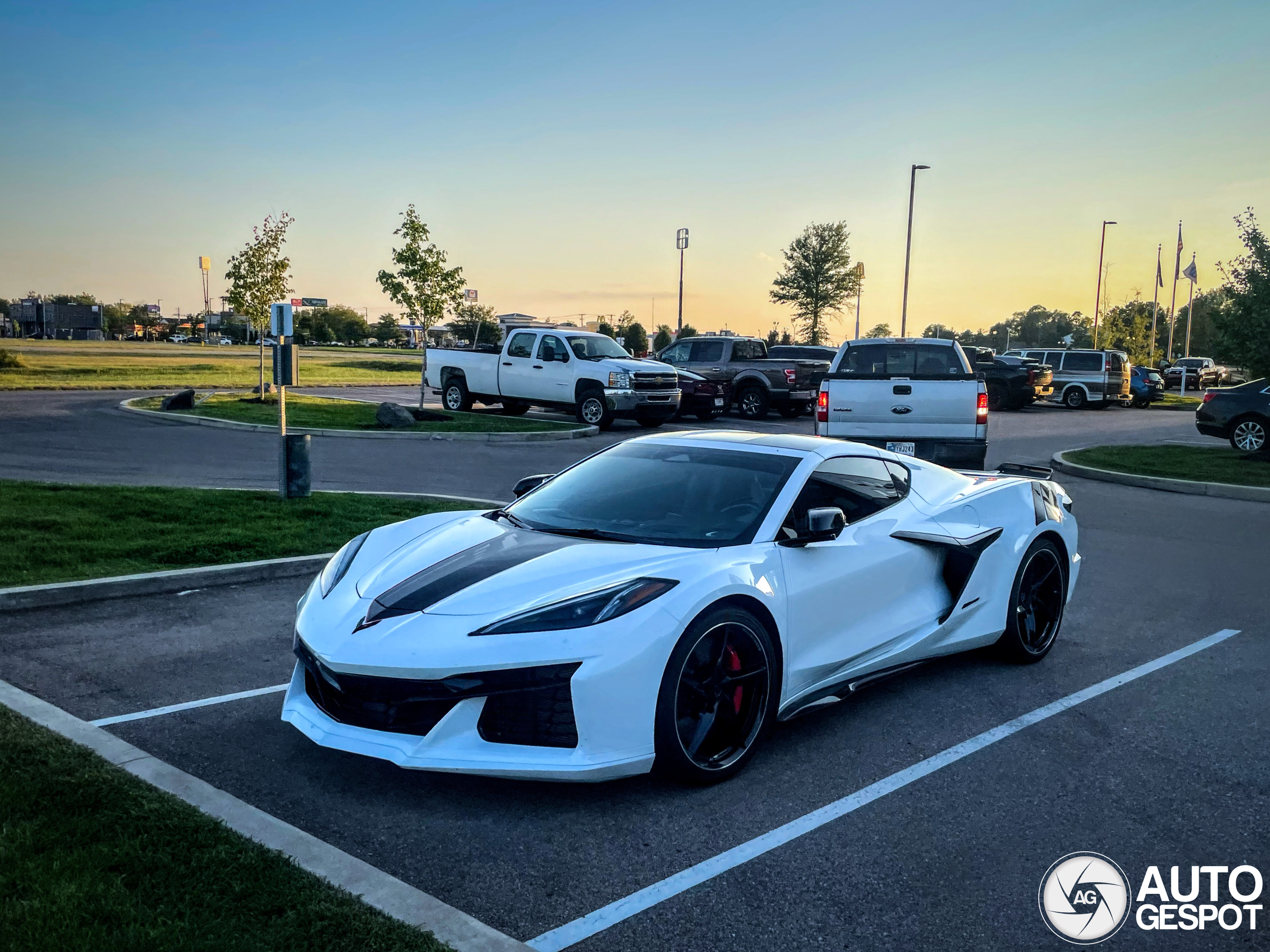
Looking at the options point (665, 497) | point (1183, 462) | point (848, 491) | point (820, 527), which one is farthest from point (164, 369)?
point (820, 527)

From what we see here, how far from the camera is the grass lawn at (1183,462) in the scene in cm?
1587

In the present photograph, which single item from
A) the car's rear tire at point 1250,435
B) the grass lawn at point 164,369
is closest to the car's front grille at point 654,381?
the car's rear tire at point 1250,435

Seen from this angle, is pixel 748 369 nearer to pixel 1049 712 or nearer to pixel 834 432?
pixel 834 432

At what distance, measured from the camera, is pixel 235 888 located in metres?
3.12

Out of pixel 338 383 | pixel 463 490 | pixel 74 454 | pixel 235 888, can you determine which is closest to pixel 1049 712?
pixel 235 888

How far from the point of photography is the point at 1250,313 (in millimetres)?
20391

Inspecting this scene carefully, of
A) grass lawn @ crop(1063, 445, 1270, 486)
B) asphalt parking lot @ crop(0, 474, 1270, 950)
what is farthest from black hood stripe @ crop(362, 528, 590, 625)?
grass lawn @ crop(1063, 445, 1270, 486)

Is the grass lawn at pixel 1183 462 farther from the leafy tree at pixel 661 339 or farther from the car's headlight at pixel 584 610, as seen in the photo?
the leafy tree at pixel 661 339

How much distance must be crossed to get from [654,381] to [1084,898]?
19078 millimetres

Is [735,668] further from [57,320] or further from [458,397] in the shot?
[57,320]

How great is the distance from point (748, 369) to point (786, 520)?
21.6m

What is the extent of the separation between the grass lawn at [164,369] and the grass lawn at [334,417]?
6.75 meters

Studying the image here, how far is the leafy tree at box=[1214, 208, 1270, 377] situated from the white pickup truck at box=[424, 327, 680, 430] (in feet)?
36.2

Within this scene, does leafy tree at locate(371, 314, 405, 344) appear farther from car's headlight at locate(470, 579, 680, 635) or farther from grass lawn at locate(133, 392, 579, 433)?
car's headlight at locate(470, 579, 680, 635)
